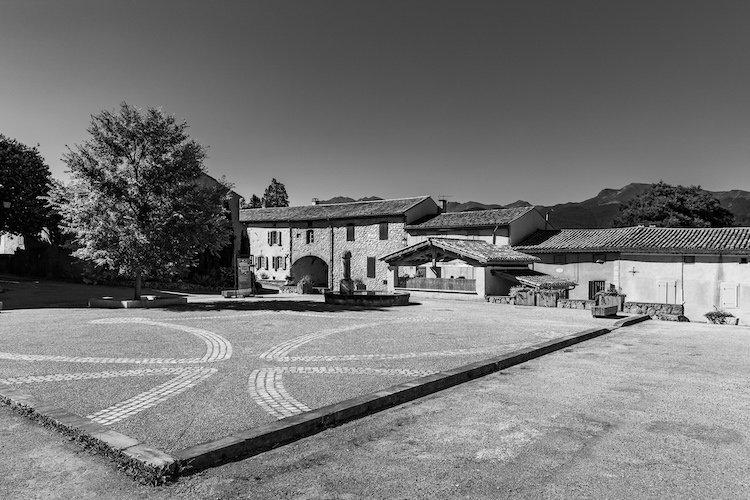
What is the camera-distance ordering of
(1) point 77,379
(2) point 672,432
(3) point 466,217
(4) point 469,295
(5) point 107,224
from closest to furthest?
(2) point 672,432, (1) point 77,379, (5) point 107,224, (4) point 469,295, (3) point 466,217

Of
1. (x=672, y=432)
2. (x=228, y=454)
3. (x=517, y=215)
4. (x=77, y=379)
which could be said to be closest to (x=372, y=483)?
(x=228, y=454)

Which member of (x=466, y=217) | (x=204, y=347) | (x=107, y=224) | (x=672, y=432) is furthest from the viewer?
(x=466, y=217)

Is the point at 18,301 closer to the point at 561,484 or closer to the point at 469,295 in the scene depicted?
the point at 469,295

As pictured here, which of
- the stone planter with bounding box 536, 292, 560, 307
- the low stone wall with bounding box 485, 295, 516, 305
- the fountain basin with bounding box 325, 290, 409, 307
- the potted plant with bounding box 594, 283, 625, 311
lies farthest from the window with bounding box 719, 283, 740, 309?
the fountain basin with bounding box 325, 290, 409, 307

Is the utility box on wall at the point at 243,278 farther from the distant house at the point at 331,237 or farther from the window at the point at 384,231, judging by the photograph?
the window at the point at 384,231

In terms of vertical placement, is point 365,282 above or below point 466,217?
below

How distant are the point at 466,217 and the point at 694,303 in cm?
1731

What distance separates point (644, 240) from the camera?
1214 inches

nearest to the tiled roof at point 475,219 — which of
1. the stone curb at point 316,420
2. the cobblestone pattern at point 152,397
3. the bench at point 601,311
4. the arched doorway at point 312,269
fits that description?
the arched doorway at point 312,269


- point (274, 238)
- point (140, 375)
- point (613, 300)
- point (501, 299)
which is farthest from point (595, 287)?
point (140, 375)

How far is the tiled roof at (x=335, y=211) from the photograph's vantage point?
4253 cm

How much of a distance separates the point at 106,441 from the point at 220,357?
17.1 feet

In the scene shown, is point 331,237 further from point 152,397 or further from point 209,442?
point 209,442

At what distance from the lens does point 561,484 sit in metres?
4.58
